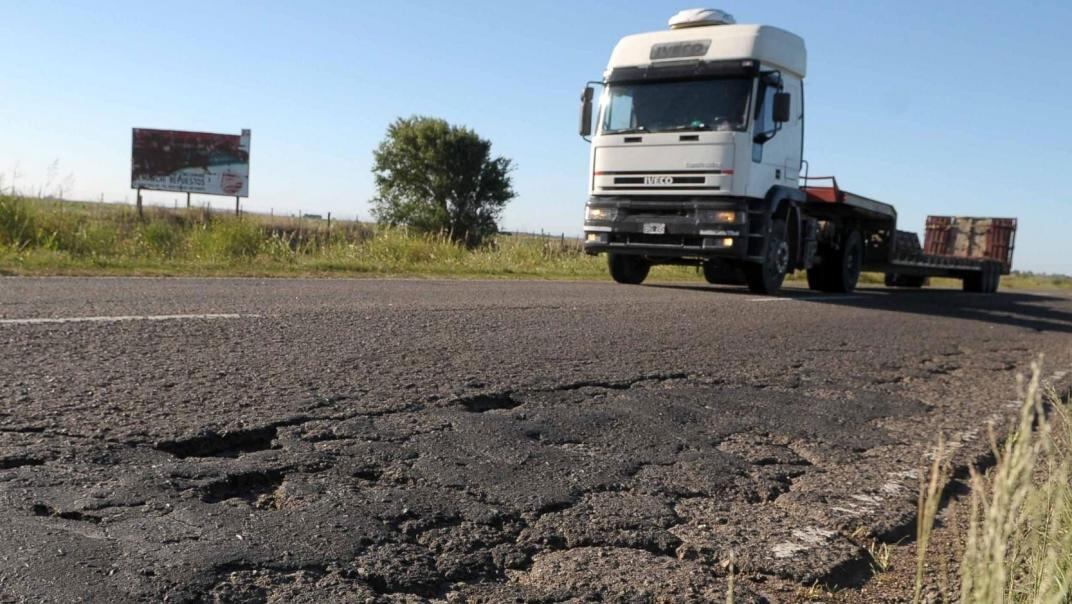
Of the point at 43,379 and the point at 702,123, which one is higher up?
the point at 702,123

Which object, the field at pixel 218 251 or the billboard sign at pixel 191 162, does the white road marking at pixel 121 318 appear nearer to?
the field at pixel 218 251

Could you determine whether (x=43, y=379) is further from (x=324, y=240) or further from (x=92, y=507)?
(x=324, y=240)

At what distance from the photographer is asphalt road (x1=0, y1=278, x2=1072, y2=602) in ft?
7.16

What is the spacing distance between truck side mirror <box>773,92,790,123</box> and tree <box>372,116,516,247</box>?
126ft

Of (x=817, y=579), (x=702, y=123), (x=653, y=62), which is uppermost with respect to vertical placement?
(x=653, y=62)

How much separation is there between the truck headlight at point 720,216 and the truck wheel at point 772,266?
81 cm

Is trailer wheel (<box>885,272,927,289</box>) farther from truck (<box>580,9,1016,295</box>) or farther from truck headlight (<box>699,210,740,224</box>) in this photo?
truck headlight (<box>699,210,740,224</box>)

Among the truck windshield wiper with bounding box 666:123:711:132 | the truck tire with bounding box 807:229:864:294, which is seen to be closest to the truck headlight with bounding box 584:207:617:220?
the truck windshield wiper with bounding box 666:123:711:132

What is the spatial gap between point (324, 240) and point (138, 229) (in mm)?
3571

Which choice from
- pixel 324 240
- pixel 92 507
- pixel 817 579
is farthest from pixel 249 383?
pixel 324 240

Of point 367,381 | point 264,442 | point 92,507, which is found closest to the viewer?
point 92,507

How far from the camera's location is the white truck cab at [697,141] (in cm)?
1077

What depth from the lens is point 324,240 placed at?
16.6 m

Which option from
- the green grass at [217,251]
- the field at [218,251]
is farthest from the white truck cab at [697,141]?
the green grass at [217,251]
